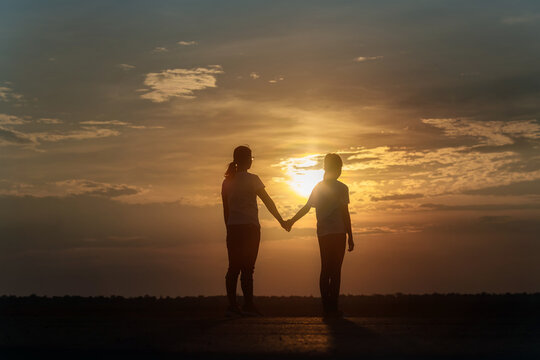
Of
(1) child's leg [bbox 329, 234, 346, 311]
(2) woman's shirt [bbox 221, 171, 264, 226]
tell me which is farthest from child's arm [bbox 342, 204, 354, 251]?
(2) woman's shirt [bbox 221, 171, 264, 226]

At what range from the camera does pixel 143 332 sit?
8.51 metres

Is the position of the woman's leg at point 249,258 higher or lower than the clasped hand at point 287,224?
lower

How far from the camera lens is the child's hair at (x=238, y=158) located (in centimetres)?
1177

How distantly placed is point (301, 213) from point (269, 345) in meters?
5.79

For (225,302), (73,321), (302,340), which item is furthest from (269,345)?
(225,302)

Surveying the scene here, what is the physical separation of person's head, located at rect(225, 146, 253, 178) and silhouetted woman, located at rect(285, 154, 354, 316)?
4.19 ft

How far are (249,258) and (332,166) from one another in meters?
2.01

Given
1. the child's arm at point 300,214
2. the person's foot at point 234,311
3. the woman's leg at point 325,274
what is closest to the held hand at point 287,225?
the child's arm at point 300,214

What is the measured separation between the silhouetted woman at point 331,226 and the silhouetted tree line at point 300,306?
2166 millimetres

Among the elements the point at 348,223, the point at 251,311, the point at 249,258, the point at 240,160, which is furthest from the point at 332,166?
the point at 251,311

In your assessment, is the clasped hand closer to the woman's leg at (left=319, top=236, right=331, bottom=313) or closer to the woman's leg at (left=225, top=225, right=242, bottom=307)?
the woman's leg at (left=319, top=236, right=331, bottom=313)

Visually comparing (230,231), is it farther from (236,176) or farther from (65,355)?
(65,355)

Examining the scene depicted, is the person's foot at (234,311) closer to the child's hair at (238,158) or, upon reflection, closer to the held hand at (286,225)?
the child's hair at (238,158)

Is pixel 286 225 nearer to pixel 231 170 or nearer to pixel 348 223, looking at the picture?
pixel 348 223
